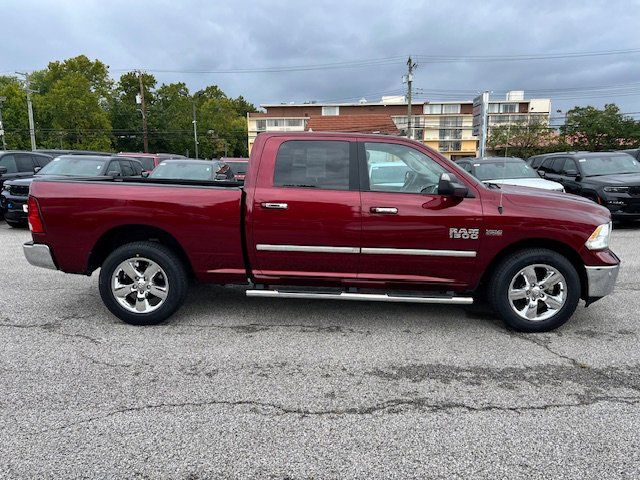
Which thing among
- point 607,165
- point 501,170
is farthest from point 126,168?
point 607,165

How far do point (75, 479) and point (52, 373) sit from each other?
143 centimetres

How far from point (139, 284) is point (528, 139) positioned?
203ft

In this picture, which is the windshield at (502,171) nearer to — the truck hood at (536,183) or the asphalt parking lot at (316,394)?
the truck hood at (536,183)

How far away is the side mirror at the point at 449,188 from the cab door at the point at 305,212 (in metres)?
0.76

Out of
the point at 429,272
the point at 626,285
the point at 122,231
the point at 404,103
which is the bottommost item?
the point at 626,285

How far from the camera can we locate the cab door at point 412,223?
430cm

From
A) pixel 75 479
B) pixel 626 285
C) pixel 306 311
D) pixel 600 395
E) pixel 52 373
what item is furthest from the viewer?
pixel 626 285

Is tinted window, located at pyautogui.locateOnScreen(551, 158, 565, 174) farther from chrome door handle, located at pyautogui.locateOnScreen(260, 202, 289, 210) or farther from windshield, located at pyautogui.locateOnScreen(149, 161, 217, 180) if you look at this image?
chrome door handle, located at pyautogui.locateOnScreen(260, 202, 289, 210)

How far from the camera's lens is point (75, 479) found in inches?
95.4

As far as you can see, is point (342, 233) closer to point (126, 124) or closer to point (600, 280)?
point (600, 280)

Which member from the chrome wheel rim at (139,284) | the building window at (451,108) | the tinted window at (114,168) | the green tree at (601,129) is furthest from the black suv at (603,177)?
the building window at (451,108)

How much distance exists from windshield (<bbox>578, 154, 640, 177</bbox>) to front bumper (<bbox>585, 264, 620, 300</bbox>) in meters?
8.39

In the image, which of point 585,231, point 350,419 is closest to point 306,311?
point 350,419

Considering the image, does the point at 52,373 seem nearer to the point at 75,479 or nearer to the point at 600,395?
the point at 75,479
